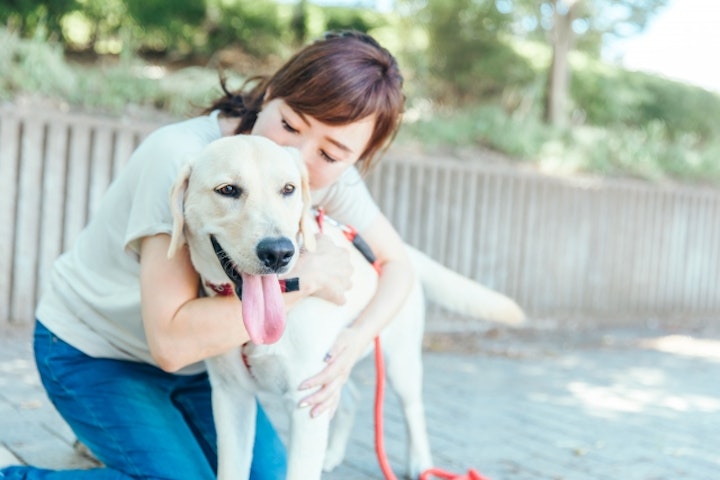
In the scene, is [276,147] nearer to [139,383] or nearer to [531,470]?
[139,383]

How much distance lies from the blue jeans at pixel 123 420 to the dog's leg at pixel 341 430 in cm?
55

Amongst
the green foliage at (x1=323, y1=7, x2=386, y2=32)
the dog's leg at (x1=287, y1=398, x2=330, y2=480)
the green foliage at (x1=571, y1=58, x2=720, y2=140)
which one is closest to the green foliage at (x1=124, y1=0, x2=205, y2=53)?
the green foliage at (x1=323, y1=7, x2=386, y2=32)

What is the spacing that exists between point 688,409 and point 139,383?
157 inches

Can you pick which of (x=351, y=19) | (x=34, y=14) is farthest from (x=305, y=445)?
(x=351, y=19)

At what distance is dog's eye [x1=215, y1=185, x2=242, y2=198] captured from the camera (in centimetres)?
256

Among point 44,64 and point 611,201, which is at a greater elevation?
point 44,64

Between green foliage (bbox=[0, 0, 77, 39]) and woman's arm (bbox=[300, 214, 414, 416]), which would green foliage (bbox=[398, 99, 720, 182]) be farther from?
woman's arm (bbox=[300, 214, 414, 416])

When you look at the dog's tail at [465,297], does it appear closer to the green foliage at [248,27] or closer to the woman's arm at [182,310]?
the woman's arm at [182,310]

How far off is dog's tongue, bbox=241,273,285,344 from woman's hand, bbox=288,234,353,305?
9.5 inches

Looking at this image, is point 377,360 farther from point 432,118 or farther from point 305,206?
point 432,118

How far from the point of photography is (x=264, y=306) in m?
2.48

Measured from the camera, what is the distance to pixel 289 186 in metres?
2.68

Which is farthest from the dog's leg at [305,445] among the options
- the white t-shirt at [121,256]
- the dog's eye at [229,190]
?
the dog's eye at [229,190]

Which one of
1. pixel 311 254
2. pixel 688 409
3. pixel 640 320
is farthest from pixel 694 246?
pixel 311 254
